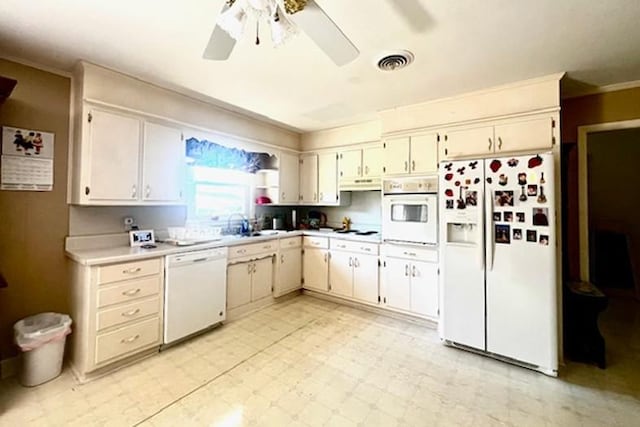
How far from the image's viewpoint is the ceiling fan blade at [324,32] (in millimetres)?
1355

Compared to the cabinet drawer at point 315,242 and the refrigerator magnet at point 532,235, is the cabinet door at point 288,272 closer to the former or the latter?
the cabinet drawer at point 315,242

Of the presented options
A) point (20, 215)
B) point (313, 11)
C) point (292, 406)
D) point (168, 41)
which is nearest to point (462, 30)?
point (313, 11)

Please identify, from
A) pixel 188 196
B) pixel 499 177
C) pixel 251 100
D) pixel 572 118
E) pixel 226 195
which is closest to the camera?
pixel 499 177

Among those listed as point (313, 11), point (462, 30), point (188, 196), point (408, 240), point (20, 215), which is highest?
point (462, 30)

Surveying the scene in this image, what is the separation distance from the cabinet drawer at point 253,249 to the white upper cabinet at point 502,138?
94.4 inches

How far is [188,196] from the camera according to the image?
341cm

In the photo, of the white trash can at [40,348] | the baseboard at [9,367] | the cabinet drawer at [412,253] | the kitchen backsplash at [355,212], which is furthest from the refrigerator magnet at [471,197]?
the baseboard at [9,367]

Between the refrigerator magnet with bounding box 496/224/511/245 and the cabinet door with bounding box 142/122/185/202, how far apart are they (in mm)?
3160

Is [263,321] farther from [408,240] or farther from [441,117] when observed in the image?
[441,117]

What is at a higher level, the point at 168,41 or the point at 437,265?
the point at 168,41

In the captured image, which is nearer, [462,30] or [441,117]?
[462,30]

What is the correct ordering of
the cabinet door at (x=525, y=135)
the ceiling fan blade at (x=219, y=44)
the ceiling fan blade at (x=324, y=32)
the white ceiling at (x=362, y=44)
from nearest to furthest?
the ceiling fan blade at (x=324, y=32) < the ceiling fan blade at (x=219, y=44) < the white ceiling at (x=362, y=44) < the cabinet door at (x=525, y=135)

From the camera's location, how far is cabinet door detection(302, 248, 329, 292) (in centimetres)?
400

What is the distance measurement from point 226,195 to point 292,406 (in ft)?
8.97
